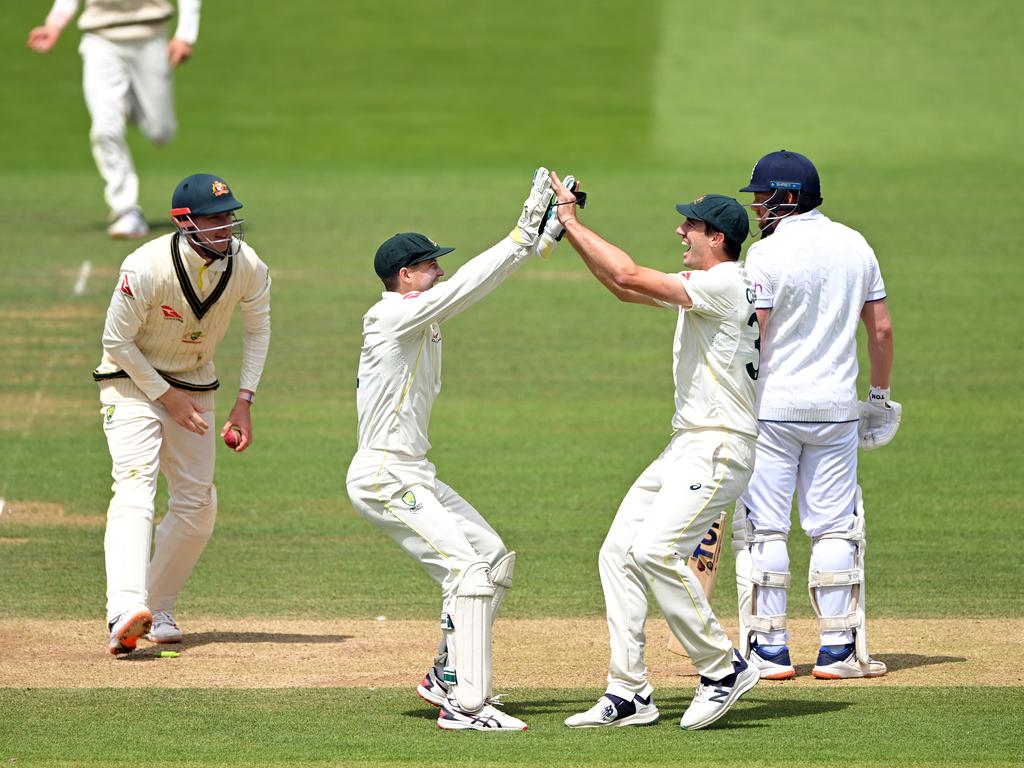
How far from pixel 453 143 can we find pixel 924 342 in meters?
10.7

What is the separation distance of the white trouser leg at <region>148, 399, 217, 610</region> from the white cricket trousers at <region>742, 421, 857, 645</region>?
2838 mm

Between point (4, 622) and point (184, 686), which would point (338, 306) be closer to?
point (4, 622)

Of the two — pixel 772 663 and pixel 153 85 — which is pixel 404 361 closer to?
pixel 772 663

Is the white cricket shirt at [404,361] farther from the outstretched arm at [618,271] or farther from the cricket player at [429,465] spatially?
the outstretched arm at [618,271]

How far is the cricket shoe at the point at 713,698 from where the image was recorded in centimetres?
739

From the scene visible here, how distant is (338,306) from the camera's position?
1759 cm

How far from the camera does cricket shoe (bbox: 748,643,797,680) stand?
8.43 meters

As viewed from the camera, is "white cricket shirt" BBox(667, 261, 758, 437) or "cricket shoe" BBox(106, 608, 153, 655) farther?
"cricket shoe" BBox(106, 608, 153, 655)

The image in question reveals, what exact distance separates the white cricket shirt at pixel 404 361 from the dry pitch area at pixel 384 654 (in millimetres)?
1293

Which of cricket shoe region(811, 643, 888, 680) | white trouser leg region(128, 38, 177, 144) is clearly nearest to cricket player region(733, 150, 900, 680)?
cricket shoe region(811, 643, 888, 680)

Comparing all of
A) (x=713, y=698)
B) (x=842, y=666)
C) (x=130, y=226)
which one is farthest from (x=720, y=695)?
(x=130, y=226)

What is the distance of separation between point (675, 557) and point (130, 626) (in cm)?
271

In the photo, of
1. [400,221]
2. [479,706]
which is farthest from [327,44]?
[479,706]

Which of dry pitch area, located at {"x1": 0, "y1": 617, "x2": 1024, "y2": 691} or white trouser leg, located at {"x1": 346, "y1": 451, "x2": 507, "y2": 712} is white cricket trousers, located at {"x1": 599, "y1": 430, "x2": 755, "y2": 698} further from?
dry pitch area, located at {"x1": 0, "y1": 617, "x2": 1024, "y2": 691}
